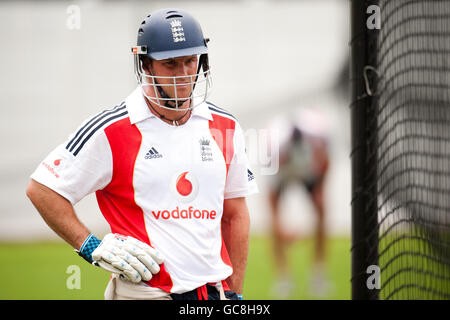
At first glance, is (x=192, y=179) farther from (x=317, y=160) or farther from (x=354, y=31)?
(x=317, y=160)

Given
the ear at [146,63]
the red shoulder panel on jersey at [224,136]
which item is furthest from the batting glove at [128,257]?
the ear at [146,63]

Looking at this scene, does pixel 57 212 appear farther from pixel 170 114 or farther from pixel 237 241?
pixel 237 241

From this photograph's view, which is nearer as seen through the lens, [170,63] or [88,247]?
[88,247]

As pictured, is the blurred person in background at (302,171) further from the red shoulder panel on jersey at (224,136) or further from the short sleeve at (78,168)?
the short sleeve at (78,168)

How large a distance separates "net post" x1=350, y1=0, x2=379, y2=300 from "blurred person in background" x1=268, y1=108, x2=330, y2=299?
4.48 meters

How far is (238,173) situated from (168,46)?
0.60 m

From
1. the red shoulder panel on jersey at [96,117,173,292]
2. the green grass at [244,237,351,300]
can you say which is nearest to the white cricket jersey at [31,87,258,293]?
the red shoulder panel on jersey at [96,117,173,292]

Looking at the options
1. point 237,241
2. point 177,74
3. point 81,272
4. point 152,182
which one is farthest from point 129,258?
point 81,272

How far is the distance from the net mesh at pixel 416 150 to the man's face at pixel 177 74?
825 millimetres

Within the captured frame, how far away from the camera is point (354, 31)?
3016 mm

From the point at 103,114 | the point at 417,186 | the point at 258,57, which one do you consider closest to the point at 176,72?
the point at 103,114

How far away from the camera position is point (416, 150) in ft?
12.0

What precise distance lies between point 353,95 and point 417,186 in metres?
0.74

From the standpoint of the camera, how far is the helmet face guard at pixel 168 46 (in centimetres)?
272
